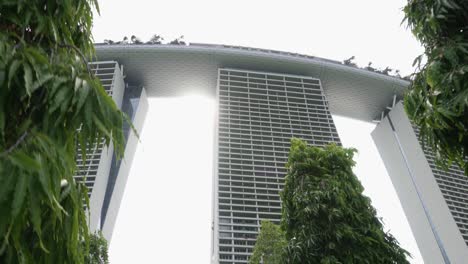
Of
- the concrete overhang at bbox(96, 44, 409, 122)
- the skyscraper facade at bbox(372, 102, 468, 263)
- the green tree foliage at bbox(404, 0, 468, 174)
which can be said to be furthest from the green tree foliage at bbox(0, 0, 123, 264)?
the concrete overhang at bbox(96, 44, 409, 122)

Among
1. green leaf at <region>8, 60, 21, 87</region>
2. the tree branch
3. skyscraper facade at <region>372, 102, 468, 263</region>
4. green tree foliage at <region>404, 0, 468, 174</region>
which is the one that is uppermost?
skyscraper facade at <region>372, 102, 468, 263</region>

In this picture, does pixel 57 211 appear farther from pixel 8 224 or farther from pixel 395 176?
pixel 395 176

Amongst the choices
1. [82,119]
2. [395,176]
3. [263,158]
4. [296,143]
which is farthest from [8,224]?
[395,176]

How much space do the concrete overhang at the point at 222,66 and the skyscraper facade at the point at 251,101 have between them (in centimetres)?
9

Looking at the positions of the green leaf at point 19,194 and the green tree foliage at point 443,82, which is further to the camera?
the green tree foliage at point 443,82

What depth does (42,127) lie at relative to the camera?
6.64 ft

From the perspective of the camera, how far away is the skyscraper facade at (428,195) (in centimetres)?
2964

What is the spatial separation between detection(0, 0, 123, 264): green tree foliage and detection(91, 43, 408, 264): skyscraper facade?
66.3 feet

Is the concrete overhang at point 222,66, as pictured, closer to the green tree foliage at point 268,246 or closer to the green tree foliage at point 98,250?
the green tree foliage at point 98,250

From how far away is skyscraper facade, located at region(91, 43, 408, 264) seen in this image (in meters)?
24.8

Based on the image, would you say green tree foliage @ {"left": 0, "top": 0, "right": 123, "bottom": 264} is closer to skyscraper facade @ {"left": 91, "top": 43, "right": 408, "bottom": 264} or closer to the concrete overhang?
skyscraper facade @ {"left": 91, "top": 43, "right": 408, "bottom": 264}

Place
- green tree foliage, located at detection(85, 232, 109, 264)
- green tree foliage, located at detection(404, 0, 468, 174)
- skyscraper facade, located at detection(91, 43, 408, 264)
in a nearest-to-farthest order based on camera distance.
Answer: green tree foliage, located at detection(404, 0, 468, 174)
green tree foliage, located at detection(85, 232, 109, 264)
skyscraper facade, located at detection(91, 43, 408, 264)

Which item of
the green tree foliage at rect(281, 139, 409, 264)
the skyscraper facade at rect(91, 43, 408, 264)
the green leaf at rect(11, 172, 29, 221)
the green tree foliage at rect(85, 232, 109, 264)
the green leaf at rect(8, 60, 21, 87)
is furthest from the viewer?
the skyscraper facade at rect(91, 43, 408, 264)

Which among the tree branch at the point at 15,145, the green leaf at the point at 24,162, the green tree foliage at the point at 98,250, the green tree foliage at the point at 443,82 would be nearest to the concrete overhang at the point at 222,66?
the green tree foliage at the point at 98,250
